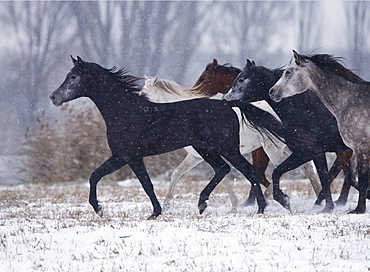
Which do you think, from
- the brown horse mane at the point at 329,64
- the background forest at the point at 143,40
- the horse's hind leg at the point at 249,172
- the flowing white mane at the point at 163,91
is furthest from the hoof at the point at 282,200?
the background forest at the point at 143,40

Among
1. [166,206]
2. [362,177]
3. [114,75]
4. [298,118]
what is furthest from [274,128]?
[114,75]

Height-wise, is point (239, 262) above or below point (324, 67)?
below

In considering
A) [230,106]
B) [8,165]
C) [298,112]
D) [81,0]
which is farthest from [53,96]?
[81,0]

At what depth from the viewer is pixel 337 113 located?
7137 millimetres

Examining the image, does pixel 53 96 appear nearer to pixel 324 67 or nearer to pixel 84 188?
pixel 324 67

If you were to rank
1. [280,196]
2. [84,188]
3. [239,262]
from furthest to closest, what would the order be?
[84,188], [280,196], [239,262]

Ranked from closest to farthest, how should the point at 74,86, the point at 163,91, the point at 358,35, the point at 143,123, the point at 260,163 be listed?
the point at 143,123 → the point at 74,86 → the point at 163,91 → the point at 260,163 → the point at 358,35

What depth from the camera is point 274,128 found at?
740 cm

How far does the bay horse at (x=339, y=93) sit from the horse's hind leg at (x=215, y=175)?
45.2 inches

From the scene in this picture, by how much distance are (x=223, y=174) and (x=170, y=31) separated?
19.0 m

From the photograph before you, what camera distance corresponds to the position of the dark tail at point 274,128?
7.32m

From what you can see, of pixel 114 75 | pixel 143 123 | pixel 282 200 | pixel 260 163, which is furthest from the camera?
pixel 260 163

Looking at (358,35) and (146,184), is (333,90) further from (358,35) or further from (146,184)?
(358,35)

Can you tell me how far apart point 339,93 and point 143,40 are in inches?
749
